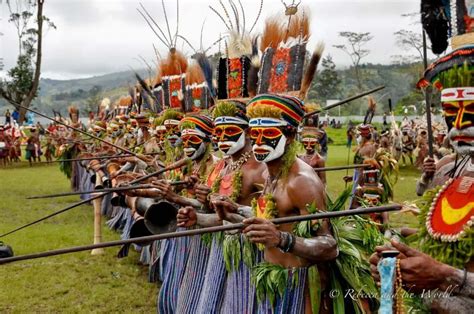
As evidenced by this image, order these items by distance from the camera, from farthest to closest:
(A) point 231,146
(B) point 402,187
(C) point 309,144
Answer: (B) point 402,187, (C) point 309,144, (A) point 231,146

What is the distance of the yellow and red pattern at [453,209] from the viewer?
2162mm

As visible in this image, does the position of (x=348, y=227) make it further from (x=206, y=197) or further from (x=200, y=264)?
(x=200, y=264)

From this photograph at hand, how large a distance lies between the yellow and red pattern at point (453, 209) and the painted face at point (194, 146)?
121 inches

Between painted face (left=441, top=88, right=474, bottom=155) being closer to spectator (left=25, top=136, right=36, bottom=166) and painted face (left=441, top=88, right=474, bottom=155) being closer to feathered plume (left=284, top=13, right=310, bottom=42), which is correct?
feathered plume (left=284, top=13, right=310, bottom=42)

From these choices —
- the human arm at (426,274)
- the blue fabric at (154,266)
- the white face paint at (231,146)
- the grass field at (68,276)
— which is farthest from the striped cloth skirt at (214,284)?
the blue fabric at (154,266)

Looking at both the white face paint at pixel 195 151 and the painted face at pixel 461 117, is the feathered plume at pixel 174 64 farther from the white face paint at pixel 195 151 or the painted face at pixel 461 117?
the painted face at pixel 461 117

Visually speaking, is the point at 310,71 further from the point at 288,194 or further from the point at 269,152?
the point at 288,194

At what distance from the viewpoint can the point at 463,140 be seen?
224 cm

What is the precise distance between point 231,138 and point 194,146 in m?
0.86

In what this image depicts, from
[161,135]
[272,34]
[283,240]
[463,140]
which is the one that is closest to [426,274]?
[463,140]

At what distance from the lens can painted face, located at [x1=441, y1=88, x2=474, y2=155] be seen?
87.0 inches

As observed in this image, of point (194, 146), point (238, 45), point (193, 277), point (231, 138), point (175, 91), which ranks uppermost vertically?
point (238, 45)

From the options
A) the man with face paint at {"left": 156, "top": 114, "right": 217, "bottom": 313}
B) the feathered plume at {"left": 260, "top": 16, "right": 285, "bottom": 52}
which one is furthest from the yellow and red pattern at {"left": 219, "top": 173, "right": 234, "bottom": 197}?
the feathered plume at {"left": 260, "top": 16, "right": 285, "bottom": 52}

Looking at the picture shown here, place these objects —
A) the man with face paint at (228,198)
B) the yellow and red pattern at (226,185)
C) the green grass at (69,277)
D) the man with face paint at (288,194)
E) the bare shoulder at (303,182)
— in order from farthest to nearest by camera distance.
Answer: the green grass at (69,277) → the yellow and red pattern at (226,185) → the man with face paint at (228,198) → the bare shoulder at (303,182) → the man with face paint at (288,194)
